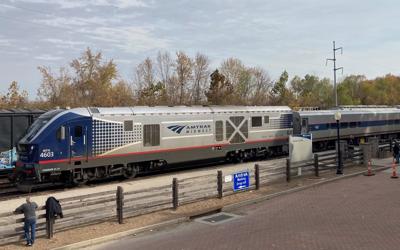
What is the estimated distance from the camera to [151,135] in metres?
24.0

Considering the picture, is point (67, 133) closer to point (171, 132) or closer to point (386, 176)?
point (171, 132)

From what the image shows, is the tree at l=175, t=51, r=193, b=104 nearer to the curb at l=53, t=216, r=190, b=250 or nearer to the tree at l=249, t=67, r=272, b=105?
the tree at l=249, t=67, r=272, b=105

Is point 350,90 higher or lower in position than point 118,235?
higher

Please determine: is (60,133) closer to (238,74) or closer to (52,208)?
(52,208)

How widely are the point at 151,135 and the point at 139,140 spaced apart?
0.88m

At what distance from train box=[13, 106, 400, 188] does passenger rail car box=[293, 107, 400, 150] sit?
3.16 m

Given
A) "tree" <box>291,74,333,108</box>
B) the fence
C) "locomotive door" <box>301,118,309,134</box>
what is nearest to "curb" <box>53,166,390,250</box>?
the fence

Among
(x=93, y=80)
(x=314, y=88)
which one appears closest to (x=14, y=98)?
(x=93, y=80)

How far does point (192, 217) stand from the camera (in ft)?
48.1

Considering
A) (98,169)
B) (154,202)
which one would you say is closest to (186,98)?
(98,169)

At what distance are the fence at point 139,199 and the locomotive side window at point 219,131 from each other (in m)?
6.53

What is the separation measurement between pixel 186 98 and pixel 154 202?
52094 mm

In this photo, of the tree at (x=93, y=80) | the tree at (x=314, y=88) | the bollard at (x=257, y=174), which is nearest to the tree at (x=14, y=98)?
the tree at (x=93, y=80)

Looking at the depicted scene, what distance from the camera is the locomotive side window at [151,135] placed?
23.7 meters
